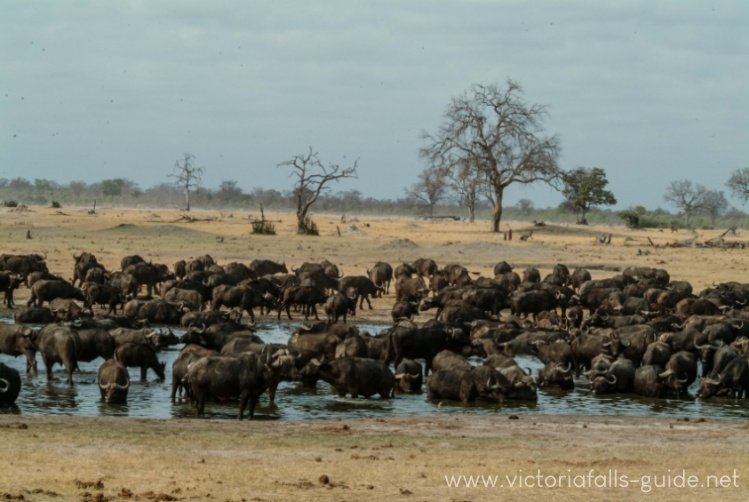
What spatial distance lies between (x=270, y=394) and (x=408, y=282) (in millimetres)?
18618

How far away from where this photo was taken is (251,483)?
1234 cm

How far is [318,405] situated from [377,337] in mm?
4781

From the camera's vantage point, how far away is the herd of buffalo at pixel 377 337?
19562 millimetres

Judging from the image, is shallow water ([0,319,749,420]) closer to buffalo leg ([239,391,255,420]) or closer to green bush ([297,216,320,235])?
buffalo leg ([239,391,255,420])

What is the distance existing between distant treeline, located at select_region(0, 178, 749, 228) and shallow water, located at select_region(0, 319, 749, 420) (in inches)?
4935

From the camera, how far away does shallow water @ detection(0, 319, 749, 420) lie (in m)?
17.9

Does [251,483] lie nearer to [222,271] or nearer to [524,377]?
[524,377]

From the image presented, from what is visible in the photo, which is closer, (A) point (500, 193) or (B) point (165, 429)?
(B) point (165, 429)

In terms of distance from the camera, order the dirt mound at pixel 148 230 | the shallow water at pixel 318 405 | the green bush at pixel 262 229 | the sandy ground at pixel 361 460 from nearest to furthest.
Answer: the sandy ground at pixel 361 460
the shallow water at pixel 318 405
the dirt mound at pixel 148 230
the green bush at pixel 262 229

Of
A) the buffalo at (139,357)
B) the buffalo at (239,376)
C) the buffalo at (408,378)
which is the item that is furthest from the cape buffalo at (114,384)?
the buffalo at (408,378)

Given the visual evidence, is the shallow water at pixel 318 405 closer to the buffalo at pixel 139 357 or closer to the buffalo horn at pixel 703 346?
the buffalo at pixel 139 357

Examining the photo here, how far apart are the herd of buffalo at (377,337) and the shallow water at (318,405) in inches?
10.9

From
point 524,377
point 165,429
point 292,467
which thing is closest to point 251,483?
point 292,467

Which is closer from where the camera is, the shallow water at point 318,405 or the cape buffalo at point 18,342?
the shallow water at point 318,405
